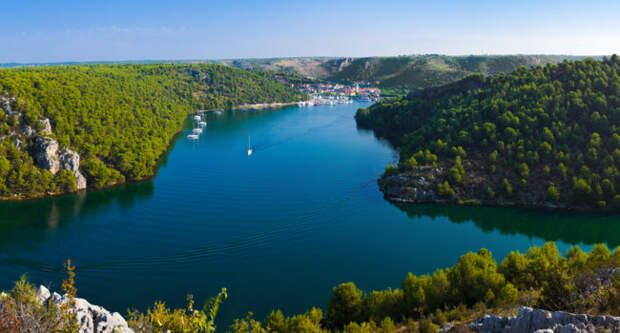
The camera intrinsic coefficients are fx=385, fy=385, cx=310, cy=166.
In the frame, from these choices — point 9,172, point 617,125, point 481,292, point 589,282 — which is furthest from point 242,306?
point 617,125

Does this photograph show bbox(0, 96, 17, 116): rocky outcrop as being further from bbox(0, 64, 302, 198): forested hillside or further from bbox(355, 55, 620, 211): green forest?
bbox(355, 55, 620, 211): green forest

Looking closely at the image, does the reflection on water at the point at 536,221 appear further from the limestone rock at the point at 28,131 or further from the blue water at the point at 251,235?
the limestone rock at the point at 28,131

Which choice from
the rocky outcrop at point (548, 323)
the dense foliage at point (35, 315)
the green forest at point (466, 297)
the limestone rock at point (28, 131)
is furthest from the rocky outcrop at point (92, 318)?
the limestone rock at point (28, 131)

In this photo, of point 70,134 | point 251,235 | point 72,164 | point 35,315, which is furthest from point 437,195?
point 70,134

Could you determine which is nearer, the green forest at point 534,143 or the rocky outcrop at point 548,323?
the rocky outcrop at point 548,323

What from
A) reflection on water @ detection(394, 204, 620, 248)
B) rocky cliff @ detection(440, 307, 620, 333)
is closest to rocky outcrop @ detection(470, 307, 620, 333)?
rocky cliff @ detection(440, 307, 620, 333)

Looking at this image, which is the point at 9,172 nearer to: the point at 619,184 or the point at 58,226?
the point at 58,226

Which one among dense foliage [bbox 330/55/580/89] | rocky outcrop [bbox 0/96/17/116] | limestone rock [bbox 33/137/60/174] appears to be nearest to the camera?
limestone rock [bbox 33/137/60/174]
